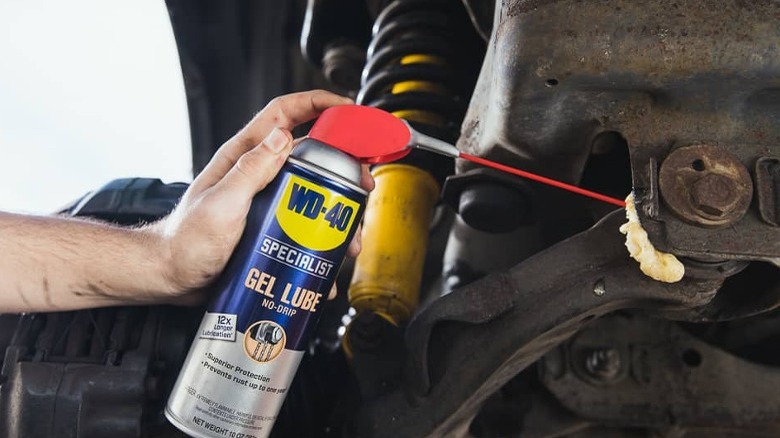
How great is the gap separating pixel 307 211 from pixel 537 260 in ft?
0.73

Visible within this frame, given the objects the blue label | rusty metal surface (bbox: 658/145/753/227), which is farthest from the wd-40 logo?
rusty metal surface (bbox: 658/145/753/227)

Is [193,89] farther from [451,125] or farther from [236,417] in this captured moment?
[236,417]

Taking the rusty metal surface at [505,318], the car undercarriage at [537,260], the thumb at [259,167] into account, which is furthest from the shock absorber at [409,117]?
the thumb at [259,167]

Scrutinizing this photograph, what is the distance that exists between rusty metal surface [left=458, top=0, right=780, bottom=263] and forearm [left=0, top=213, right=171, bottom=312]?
0.37 meters

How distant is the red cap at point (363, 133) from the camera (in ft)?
1.97

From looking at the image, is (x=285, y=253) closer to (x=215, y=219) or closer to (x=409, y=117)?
(x=215, y=219)

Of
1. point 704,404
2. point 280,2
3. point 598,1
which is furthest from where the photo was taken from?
point 280,2

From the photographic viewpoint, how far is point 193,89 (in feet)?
4.16

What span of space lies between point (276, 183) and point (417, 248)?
0.28 meters

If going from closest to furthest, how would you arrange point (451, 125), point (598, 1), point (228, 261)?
point (598, 1)
point (228, 261)
point (451, 125)

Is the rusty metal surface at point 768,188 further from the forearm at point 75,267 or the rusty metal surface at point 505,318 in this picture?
the forearm at point 75,267

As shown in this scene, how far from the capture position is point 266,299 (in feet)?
1.90

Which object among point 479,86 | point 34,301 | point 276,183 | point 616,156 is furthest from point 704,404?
point 34,301

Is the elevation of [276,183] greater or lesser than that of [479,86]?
lesser
